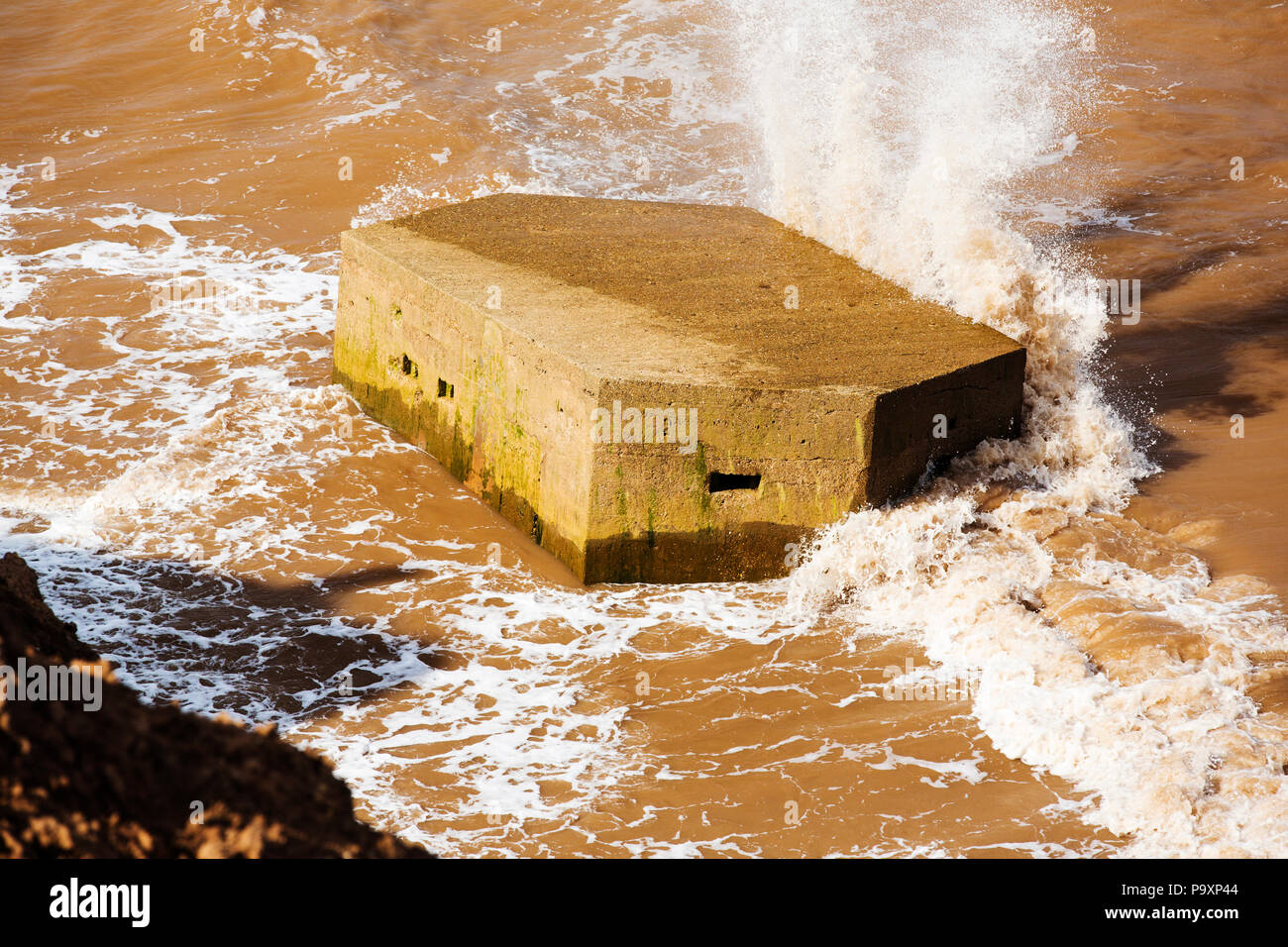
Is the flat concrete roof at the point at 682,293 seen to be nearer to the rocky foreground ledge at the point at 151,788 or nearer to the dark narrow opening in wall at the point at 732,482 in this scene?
the dark narrow opening in wall at the point at 732,482

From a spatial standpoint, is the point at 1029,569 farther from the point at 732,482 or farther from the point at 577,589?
the point at 577,589

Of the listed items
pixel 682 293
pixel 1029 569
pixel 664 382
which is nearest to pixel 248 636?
pixel 664 382

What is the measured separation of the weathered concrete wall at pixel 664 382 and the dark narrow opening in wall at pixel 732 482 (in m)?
0.01

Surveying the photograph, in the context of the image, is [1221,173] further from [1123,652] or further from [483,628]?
[483,628]

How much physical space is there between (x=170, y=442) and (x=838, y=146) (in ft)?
17.5

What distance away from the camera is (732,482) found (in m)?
7.09

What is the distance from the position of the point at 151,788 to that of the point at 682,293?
233 inches

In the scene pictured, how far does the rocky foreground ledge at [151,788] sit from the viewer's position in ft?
8.35

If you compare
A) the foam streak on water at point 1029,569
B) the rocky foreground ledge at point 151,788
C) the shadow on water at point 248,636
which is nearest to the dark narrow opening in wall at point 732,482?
the foam streak on water at point 1029,569

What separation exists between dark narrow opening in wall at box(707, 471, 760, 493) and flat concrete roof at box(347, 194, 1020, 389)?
0.53 metres

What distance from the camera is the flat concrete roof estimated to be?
718 cm

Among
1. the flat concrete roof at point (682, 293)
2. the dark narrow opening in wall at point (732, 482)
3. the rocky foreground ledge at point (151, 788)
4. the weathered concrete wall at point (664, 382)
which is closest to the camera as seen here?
the rocky foreground ledge at point (151, 788)

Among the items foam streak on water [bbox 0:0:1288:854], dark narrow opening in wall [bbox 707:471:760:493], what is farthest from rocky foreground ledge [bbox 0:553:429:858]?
dark narrow opening in wall [bbox 707:471:760:493]

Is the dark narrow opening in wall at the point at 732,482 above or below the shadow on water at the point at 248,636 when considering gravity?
above
